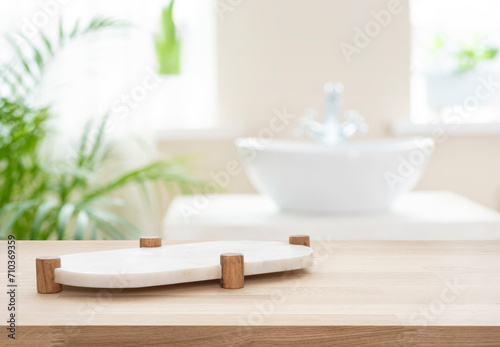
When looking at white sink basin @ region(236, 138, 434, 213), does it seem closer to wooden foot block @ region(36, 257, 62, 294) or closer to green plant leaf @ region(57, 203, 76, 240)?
green plant leaf @ region(57, 203, 76, 240)

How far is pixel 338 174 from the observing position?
67.3 inches

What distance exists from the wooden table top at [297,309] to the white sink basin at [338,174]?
3.03 feet

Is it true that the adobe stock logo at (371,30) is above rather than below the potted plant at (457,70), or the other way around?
above

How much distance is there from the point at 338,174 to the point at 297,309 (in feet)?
3.80

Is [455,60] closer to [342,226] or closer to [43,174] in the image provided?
→ [342,226]

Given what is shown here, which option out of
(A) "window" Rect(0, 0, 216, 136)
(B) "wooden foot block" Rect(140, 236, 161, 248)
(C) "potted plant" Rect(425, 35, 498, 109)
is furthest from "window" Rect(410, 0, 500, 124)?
(B) "wooden foot block" Rect(140, 236, 161, 248)

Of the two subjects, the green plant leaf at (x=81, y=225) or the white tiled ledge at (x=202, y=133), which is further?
the white tiled ledge at (x=202, y=133)

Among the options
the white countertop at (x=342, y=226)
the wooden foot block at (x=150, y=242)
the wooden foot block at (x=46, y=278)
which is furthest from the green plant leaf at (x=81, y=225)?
the wooden foot block at (x=46, y=278)

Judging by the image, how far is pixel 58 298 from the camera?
63 centimetres

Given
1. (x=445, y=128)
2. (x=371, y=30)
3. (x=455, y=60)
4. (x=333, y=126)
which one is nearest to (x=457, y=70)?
(x=455, y=60)

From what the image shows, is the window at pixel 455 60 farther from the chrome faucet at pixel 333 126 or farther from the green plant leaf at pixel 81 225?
the green plant leaf at pixel 81 225

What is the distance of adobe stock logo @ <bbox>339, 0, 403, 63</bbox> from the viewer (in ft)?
7.63

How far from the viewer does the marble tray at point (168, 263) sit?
0.64 metres

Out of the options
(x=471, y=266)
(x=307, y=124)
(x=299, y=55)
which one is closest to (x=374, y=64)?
(x=299, y=55)
